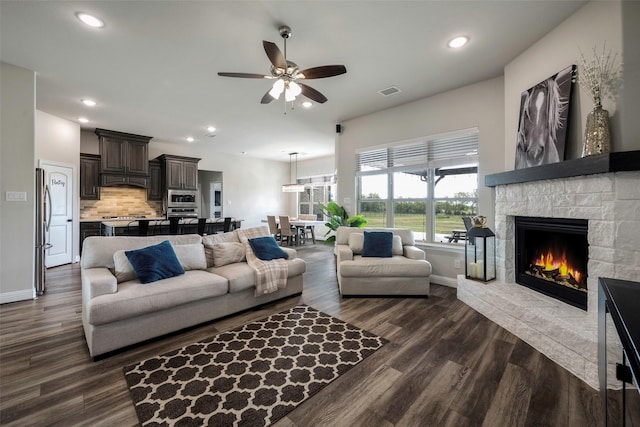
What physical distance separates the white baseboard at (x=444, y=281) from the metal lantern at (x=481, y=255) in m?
0.71

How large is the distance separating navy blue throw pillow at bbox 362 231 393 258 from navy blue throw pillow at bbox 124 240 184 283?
2.44m

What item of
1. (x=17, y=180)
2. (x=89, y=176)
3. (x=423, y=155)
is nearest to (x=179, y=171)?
(x=89, y=176)

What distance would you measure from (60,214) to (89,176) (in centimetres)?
114

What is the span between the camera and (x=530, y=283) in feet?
9.27

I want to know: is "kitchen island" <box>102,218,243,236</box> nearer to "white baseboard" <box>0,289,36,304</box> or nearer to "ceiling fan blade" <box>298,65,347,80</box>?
"white baseboard" <box>0,289,36,304</box>

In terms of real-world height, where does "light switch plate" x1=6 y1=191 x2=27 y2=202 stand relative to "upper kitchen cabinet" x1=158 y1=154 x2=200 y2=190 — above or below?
below

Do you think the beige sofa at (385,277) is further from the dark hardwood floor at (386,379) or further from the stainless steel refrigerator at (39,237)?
the stainless steel refrigerator at (39,237)

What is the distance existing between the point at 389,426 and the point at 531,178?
8.33ft

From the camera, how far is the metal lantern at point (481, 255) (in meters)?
3.12

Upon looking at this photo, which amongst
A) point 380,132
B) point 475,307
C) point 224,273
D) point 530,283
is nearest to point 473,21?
point 380,132

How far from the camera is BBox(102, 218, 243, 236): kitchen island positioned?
5.12m

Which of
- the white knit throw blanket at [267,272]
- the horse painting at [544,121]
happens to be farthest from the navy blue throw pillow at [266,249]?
the horse painting at [544,121]

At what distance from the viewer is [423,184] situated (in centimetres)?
439

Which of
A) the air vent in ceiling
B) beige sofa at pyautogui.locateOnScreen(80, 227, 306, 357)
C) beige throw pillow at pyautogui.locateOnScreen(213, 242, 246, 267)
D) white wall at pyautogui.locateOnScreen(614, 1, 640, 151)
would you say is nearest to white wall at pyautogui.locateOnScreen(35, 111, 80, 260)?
beige sofa at pyautogui.locateOnScreen(80, 227, 306, 357)
